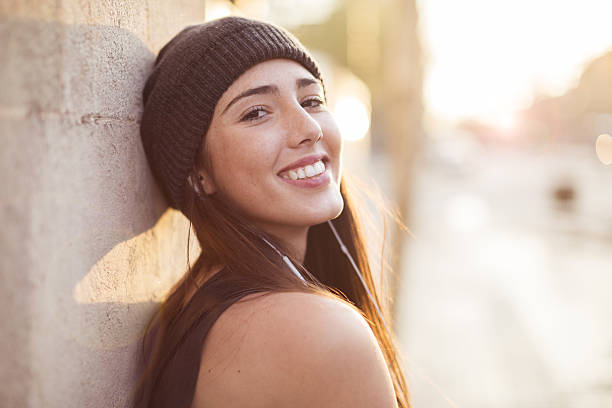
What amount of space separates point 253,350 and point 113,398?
1.82 ft

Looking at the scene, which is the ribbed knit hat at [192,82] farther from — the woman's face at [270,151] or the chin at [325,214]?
the chin at [325,214]

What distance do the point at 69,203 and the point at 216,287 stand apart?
0.57m

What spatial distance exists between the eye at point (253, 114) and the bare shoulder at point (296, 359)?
73 cm

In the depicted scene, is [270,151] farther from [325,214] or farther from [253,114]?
[325,214]

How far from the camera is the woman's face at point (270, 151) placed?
→ 6.18 feet

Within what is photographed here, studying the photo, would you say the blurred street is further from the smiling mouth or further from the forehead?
the forehead

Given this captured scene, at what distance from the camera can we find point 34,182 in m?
1.15

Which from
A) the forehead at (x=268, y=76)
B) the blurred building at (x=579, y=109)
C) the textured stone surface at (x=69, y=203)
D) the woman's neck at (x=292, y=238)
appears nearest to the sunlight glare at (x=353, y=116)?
the woman's neck at (x=292, y=238)

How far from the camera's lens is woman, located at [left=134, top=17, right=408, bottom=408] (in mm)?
1456

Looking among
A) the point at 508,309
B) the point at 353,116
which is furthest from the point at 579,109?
the point at 508,309

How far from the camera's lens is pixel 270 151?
6.18ft

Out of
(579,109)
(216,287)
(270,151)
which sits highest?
(579,109)

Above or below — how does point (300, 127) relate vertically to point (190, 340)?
above

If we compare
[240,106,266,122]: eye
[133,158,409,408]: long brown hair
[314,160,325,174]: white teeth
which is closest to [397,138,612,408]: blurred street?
[133,158,409,408]: long brown hair
